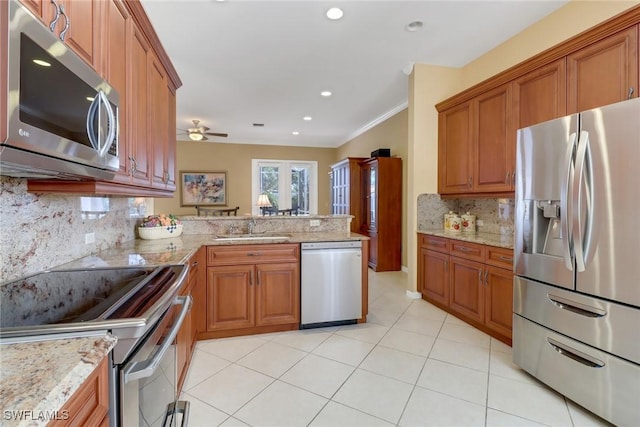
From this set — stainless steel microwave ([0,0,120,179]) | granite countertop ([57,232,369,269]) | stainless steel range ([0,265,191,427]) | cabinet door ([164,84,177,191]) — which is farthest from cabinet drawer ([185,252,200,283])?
stainless steel microwave ([0,0,120,179])

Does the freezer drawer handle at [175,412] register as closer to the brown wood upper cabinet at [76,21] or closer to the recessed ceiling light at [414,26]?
the brown wood upper cabinet at [76,21]

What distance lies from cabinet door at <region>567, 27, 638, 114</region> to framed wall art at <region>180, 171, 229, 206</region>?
282 inches

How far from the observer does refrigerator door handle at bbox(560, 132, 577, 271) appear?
174 cm

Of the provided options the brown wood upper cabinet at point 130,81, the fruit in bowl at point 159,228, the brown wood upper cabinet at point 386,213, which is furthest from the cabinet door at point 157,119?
the brown wood upper cabinet at point 386,213

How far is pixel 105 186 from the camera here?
151cm

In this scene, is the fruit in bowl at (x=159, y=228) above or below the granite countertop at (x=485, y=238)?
above

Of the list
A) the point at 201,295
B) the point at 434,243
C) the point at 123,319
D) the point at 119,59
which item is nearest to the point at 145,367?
the point at 123,319

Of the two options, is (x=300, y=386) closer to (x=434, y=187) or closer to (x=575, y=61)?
(x=434, y=187)

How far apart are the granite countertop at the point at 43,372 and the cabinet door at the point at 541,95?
3223mm

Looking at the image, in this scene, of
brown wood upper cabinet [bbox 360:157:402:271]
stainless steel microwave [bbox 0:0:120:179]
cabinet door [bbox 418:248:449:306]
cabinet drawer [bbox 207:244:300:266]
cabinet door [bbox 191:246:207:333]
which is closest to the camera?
stainless steel microwave [bbox 0:0:120:179]

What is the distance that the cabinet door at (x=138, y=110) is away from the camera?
1768mm

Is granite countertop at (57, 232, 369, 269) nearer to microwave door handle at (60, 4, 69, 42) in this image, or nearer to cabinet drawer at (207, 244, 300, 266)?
cabinet drawer at (207, 244, 300, 266)

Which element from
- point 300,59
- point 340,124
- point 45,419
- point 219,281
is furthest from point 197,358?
point 340,124

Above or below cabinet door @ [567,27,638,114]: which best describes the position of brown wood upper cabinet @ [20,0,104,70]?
below
